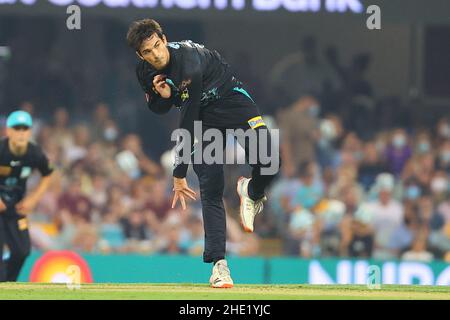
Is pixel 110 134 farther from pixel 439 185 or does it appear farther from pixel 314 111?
pixel 439 185

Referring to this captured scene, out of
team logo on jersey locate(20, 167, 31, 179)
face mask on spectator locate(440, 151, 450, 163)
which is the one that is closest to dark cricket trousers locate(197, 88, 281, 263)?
team logo on jersey locate(20, 167, 31, 179)

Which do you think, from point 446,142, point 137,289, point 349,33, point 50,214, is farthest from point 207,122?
point 349,33

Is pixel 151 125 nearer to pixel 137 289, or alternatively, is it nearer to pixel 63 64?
pixel 63 64

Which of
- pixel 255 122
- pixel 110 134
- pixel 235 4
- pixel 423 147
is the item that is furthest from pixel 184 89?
pixel 423 147

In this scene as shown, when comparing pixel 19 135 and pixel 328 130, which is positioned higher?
pixel 328 130

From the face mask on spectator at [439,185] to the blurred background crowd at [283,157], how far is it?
0.02m

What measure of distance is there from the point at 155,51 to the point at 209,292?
71.8 inches

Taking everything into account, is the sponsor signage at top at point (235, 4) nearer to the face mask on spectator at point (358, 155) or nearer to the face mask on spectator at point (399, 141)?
the face mask on spectator at point (358, 155)

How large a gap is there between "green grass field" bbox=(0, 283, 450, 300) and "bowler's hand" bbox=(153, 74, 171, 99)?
1.48 meters

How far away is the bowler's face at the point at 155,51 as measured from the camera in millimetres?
9500

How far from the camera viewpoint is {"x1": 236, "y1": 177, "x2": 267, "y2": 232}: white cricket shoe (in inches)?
412

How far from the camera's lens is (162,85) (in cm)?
968

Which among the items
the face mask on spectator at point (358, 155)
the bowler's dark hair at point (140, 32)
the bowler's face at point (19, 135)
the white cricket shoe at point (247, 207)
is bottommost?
the white cricket shoe at point (247, 207)

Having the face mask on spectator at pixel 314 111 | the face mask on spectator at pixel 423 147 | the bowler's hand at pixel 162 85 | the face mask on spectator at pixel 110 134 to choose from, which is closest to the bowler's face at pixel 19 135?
the bowler's hand at pixel 162 85
